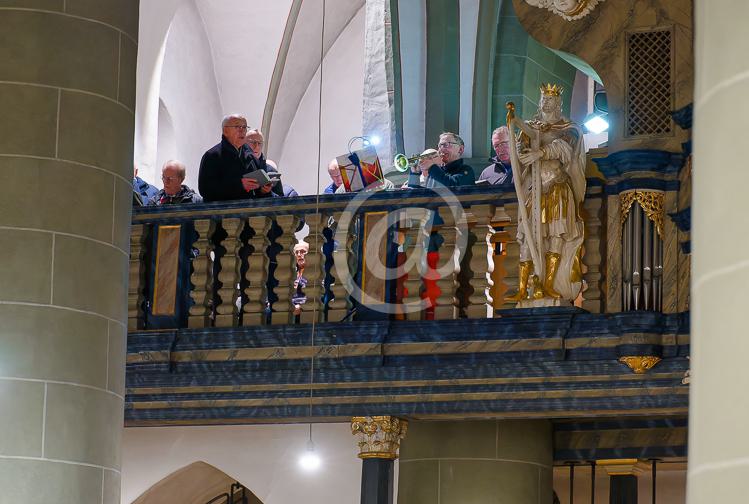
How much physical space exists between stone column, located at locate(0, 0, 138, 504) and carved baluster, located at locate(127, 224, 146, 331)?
4495 mm

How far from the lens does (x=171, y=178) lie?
1325 centimetres

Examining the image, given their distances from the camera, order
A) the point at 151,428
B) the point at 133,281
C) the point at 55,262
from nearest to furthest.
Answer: the point at 55,262
the point at 133,281
the point at 151,428

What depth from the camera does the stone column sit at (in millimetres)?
7551

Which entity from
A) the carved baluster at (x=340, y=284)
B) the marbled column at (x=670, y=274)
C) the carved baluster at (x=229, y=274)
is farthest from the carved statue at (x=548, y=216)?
the carved baluster at (x=229, y=274)

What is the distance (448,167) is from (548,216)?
44.9 inches

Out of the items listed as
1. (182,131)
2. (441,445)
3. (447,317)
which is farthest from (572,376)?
(182,131)

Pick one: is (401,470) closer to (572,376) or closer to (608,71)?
(572,376)

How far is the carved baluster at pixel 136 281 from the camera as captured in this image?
12.7 m

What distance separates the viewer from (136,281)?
41.7ft

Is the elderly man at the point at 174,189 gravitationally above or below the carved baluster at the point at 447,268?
above

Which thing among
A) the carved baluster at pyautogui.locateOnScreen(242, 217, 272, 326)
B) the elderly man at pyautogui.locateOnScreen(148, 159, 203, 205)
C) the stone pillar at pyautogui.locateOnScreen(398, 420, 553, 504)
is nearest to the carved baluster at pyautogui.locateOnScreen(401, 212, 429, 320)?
the carved baluster at pyautogui.locateOnScreen(242, 217, 272, 326)

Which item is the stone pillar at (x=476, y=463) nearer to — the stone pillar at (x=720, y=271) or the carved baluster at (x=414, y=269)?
the carved baluster at (x=414, y=269)

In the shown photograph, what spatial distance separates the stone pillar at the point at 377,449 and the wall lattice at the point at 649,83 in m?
2.87

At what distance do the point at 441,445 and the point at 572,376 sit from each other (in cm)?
198
